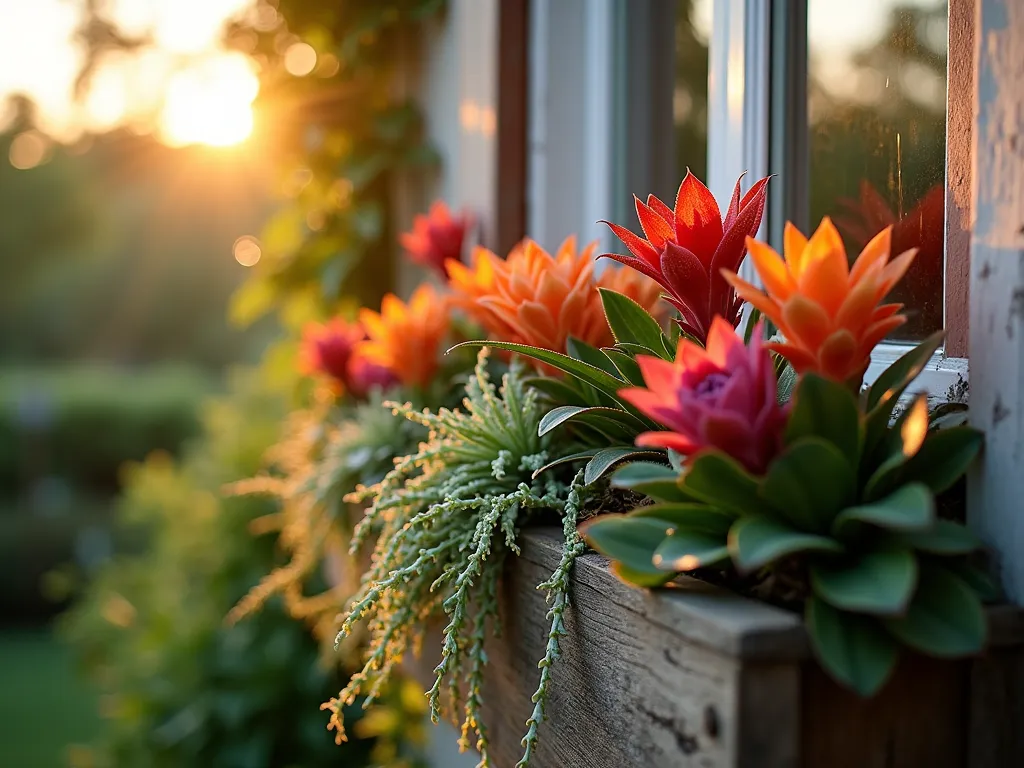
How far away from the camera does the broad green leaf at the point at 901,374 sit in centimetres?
64

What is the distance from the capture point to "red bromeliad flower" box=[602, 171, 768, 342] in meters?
0.77

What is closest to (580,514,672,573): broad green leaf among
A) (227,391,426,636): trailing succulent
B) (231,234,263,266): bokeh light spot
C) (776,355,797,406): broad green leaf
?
(776,355,797,406): broad green leaf

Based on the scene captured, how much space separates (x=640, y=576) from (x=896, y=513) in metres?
0.17

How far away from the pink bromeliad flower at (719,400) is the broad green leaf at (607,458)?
17 cm

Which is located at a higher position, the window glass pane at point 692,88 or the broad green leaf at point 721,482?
the window glass pane at point 692,88

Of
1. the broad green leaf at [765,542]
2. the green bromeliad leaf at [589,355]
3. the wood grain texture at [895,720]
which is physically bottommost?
the wood grain texture at [895,720]

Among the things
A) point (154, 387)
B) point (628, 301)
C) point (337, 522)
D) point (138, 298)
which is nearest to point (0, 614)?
point (154, 387)

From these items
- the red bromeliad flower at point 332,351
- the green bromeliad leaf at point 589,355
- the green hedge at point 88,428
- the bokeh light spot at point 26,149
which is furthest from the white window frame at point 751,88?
the bokeh light spot at point 26,149

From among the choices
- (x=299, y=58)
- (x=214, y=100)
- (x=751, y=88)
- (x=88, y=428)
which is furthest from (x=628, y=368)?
(x=88, y=428)

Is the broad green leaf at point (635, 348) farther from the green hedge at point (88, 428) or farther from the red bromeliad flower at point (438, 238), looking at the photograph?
the green hedge at point (88, 428)

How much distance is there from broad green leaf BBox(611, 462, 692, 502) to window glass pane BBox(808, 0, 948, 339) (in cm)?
44

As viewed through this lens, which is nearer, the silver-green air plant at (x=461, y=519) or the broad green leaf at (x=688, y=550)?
the broad green leaf at (x=688, y=550)

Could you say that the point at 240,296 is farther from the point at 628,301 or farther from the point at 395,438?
the point at 628,301

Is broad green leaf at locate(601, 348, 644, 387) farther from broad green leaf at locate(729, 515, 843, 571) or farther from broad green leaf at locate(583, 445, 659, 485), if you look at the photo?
broad green leaf at locate(729, 515, 843, 571)
